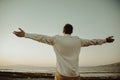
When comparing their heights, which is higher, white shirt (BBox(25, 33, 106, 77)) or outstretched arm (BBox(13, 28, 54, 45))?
outstretched arm (BBox(13, 28, 54, 45))

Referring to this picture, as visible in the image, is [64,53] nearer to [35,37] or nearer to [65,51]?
[65,51]

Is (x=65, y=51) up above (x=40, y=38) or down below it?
below

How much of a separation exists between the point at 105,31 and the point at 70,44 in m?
4.00

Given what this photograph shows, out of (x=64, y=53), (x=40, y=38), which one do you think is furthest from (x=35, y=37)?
(x=64, y=53)

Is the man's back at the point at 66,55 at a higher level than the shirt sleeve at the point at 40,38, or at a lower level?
lower

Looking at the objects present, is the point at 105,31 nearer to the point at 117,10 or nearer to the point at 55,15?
the point at 117,10

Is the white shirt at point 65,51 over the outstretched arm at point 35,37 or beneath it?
beneath

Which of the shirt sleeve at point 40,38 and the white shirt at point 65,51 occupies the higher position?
the shirt sleeve at point 40,38

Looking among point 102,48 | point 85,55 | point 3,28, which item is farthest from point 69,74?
point 102,48

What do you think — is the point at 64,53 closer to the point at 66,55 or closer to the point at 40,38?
the point at 66,55

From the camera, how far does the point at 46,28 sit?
18.4 ft

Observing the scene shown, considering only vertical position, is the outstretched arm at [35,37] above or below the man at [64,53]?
above

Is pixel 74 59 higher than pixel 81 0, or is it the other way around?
pixel 81 0

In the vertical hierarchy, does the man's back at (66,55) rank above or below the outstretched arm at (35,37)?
below
